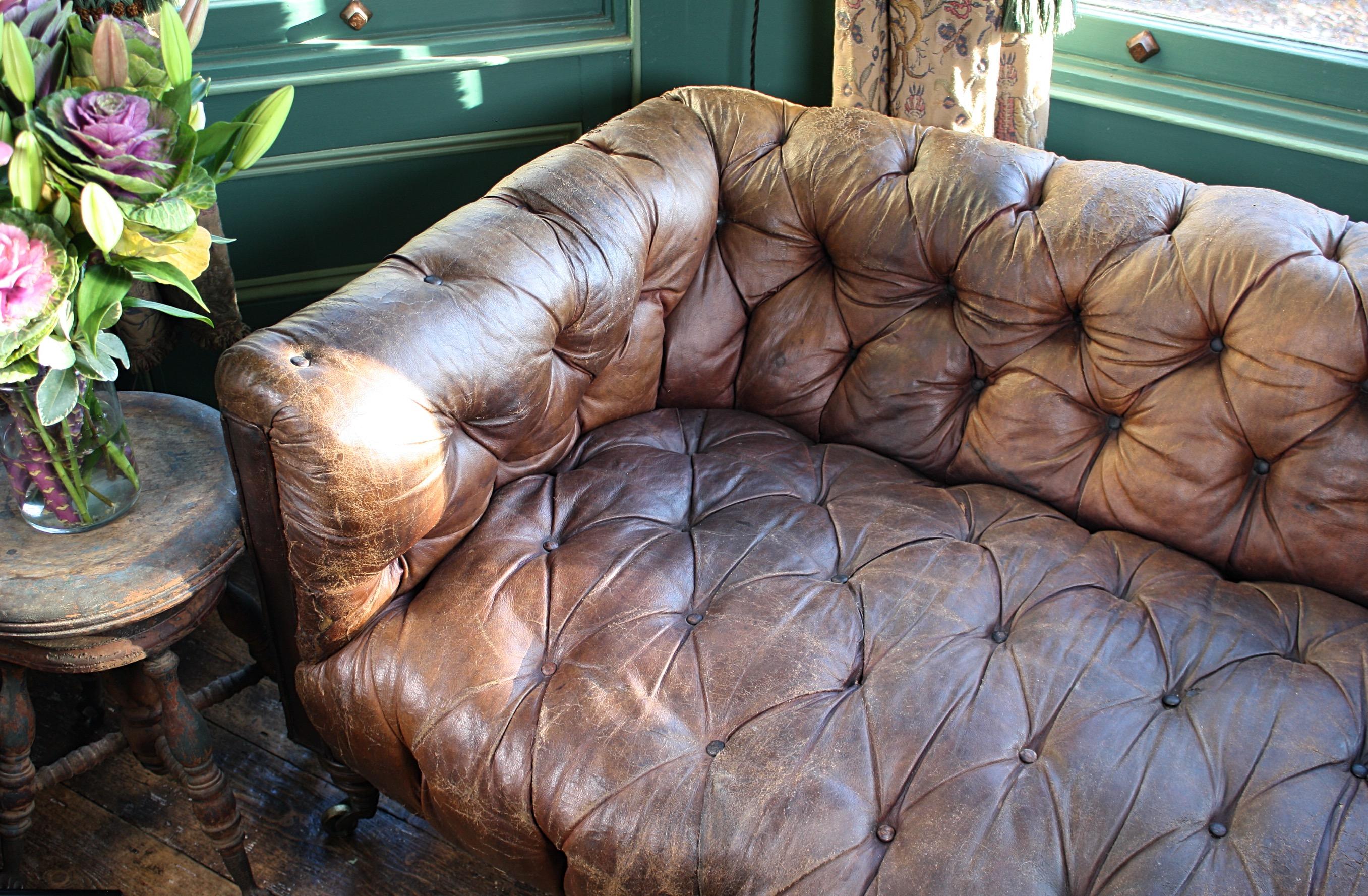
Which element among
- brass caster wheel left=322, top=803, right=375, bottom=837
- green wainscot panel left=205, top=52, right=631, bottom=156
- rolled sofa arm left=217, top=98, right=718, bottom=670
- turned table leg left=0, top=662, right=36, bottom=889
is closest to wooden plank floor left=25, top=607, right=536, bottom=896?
brass caster wheel left=322, top=803, right=375, bottom=837

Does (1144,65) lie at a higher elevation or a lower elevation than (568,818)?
A: higher

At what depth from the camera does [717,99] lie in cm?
169

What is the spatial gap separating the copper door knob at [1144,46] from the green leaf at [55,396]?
5.55ft

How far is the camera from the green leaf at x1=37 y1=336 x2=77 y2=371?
105cm

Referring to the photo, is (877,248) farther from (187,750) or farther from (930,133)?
(187,750)

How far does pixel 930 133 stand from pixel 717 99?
337mm

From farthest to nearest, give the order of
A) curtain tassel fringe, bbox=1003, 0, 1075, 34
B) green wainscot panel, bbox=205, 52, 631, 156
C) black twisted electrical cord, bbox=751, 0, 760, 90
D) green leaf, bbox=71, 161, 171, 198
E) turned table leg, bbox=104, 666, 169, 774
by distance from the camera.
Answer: black twisted electrical cord, bbox=751, 0, 760, 90, green wainscot panel, bbox=205, 52, 631, 156, curtain tassel fringe, bbox=1003, 0, 1075, 34, turned table leg, bbox=104, 666, 169, 774, green leaf, bbox=71, 161, 171, 198

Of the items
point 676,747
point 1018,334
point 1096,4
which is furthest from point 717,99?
point 676,747

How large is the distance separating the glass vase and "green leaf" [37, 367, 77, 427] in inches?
0.6

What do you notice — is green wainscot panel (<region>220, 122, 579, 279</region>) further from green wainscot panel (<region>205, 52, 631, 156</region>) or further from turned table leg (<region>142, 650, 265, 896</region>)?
turned table leg (<region>142, 650, 265, 896</region>)

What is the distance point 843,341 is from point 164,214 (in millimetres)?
954

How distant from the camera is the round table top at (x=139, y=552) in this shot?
3.89ft

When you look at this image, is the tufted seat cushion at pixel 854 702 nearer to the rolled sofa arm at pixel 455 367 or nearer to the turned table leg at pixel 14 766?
the rolled sofa arm at pixel 455 367

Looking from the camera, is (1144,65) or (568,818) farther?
(1144,65)
